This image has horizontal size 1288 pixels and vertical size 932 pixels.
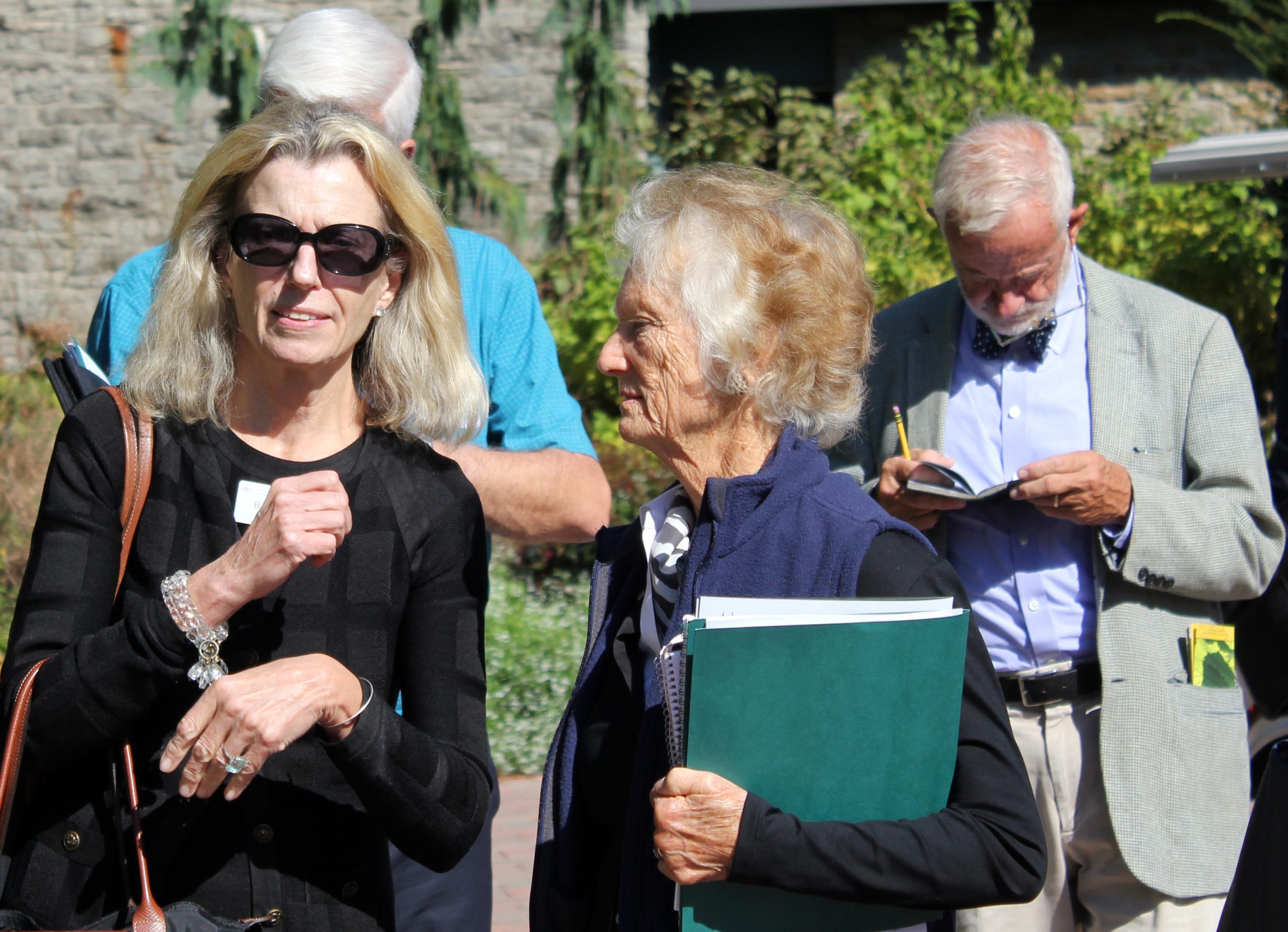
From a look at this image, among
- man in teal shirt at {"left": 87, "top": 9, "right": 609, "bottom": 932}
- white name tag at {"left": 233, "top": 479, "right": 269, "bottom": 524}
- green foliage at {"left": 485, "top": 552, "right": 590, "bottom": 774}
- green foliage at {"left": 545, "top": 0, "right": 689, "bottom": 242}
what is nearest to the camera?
white name tag at {"left": 233, "top": 479, "right": 269, "bottom": 524}

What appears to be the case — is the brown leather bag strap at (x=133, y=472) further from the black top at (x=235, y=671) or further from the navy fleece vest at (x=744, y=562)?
the navy fleece vest at (x=744, y=562)

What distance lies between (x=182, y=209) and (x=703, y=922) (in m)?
1.36

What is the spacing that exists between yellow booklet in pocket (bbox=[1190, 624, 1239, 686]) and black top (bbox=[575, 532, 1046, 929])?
1.17 meters

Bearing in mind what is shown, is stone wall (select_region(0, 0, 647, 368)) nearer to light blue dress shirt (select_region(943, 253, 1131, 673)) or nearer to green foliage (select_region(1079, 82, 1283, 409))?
green foliage (select_region(1079, 82, 1283, 409))

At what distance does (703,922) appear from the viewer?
170 cm

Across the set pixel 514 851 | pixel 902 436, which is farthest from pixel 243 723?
pixel 514 851

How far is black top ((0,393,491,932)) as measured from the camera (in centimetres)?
175

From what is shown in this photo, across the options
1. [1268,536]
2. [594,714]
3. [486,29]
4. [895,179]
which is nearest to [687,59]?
[486,29]

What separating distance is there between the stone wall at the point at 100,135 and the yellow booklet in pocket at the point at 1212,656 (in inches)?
362

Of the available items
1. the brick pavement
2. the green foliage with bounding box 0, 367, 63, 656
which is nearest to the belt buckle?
the brick pavement

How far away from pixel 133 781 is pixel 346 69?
146cm

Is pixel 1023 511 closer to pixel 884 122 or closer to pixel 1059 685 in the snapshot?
pixel 1059 685

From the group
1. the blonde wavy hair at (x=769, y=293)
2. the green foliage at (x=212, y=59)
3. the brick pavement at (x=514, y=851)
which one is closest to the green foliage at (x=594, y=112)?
the green foliage at (x=212, y=59)

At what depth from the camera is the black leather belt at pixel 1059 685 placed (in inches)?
111
